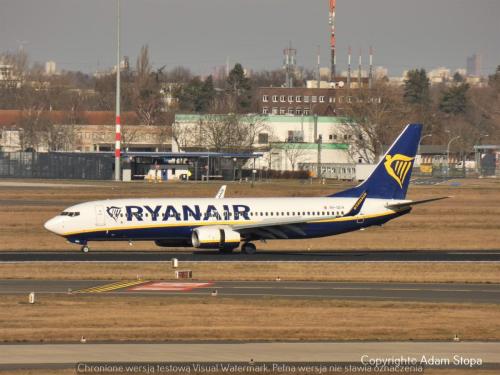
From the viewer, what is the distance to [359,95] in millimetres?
199125

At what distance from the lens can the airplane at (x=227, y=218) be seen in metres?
60.6

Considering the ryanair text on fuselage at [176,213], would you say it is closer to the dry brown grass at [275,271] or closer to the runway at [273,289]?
the dry brown grass at [275,271]

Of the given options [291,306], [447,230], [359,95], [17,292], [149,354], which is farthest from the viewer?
[359,95]

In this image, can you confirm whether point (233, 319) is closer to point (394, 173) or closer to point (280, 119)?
point (394, 173)

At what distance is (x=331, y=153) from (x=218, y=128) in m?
19.1

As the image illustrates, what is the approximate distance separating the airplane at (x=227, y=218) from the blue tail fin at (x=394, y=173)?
0.21 ft

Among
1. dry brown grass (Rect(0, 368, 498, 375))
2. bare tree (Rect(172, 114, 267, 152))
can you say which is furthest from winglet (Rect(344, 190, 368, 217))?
bare tree (Rect(172, 114, 267, 152))

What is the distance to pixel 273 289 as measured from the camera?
4678cm

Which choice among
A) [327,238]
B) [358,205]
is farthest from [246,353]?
[327,238]

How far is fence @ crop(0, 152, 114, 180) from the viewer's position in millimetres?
137000

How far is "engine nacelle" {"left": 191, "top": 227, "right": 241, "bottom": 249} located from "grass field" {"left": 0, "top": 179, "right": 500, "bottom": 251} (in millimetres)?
6321

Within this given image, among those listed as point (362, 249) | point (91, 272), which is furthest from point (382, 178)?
point (91, 272)

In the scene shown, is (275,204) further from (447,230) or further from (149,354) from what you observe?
(149,354)

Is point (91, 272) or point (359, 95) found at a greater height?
point (359, 95)
